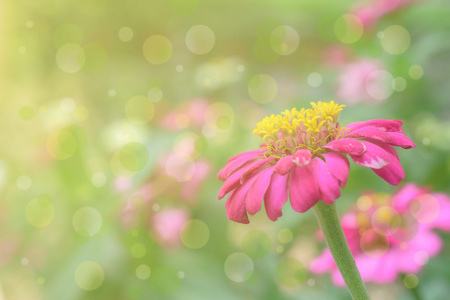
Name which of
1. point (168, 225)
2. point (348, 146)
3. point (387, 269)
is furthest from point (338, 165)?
point (168, 225)

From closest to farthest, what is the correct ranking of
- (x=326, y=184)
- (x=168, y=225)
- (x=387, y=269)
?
(x=326, y=184) → (x=387, y=269) → (x=168, y=225)

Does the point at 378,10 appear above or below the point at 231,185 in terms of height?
above

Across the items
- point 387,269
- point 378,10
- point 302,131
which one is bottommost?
point 387,269

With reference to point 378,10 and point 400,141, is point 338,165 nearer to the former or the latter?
point 400,141

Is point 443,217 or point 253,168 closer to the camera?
point 253,168

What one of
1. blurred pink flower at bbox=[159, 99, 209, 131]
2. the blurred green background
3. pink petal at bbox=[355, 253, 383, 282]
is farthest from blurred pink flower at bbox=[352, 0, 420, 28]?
pink petal at bbox=[355, 253, 383, 282]

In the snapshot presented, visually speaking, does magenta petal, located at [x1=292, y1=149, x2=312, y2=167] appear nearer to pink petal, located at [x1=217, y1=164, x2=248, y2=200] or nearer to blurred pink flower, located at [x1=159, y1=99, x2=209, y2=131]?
pink petal, located at [x1=217, y1=164, x2=248, y2=200]

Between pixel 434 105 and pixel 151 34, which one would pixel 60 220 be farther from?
pixel 151 34

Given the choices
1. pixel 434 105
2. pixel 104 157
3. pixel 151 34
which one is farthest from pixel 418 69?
pixel 151 34

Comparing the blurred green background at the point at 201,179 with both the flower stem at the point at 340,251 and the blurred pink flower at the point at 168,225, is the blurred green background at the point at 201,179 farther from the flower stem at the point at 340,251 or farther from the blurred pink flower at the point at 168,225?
the flower stem at the point at 340,251
